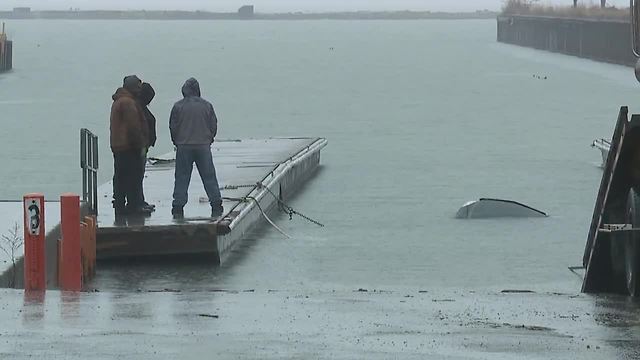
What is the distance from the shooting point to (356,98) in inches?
2761

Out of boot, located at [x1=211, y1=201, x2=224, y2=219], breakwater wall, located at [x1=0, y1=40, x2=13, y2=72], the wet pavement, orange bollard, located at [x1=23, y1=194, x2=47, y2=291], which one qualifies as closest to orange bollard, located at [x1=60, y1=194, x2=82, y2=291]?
orange bollard, located at [x1=23, y1=194, x2=47, y2=291]

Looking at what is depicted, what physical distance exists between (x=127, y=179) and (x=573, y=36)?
10197 cm

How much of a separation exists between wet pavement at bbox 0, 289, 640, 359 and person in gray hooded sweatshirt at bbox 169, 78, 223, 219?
483 centimetres

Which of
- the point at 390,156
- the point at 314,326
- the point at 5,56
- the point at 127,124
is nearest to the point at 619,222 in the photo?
the point at 314,326

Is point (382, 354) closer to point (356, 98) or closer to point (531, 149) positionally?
point (531, 149)

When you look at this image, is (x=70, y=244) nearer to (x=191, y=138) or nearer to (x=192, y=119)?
(x=192, y=119)

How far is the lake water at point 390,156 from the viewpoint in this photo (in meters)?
20.5

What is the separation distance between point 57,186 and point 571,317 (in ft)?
66.8

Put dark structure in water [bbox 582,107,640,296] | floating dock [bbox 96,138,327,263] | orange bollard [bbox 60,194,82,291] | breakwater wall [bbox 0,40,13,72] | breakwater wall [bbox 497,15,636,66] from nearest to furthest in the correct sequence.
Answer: dark structure in water [bbox 582,107,640,296] → orange bollard [bbox 60,194,82,291] → floating dock [bbox 96,138,327,263] → breakwater wall [bbox 497,15,636,66] → breakwater wall [bbox 0,40,13,72]

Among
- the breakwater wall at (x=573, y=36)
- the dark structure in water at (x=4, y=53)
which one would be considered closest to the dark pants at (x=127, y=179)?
the breakwater wall at (x=573, y=36)

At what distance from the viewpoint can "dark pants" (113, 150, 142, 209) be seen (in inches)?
779

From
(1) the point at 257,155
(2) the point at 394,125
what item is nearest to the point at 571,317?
(1) the point at 257,155

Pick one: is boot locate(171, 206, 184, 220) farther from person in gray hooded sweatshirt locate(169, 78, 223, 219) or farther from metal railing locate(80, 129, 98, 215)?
metal railing locate(80, 129, 98, 215)

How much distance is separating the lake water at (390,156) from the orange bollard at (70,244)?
1.98 metres
